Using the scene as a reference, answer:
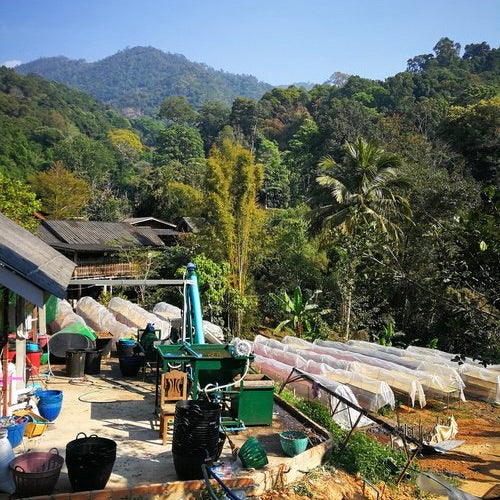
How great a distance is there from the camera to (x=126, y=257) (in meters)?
29.3

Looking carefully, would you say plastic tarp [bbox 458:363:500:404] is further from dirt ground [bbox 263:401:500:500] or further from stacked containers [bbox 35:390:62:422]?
stacked containers [bbox 35:390:62:422]

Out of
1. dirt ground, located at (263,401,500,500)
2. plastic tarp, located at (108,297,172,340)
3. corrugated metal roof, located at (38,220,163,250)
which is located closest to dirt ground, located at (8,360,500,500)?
dirt ground, located at (263,401,500,500)

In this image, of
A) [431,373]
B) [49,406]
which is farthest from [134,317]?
[431,373]

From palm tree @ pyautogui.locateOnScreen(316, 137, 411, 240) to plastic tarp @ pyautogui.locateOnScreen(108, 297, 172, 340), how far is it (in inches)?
382

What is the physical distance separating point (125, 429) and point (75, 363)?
12.0ft

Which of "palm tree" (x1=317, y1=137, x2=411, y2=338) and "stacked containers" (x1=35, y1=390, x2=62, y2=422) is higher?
"palm tree" (x1=317, y1=137, x2=411, y2=338)

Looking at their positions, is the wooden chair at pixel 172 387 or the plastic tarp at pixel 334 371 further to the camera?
the plastic tarp at pixel 334 371

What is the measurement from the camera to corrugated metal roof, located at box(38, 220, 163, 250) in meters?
31.2

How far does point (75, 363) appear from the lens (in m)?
12.3

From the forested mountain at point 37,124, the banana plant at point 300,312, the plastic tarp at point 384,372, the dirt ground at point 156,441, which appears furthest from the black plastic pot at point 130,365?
the forested mountain at point 37,124

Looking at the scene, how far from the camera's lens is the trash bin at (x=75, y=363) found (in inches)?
482

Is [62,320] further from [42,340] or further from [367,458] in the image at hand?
[367,458]

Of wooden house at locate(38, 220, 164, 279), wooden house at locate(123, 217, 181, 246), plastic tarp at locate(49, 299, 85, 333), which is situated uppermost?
wooden house at locate(123, 217, 181, 246)

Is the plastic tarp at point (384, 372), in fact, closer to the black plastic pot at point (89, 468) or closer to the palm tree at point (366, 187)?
the palm tree at point (366, 187)
